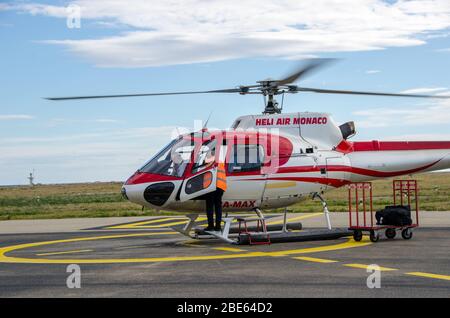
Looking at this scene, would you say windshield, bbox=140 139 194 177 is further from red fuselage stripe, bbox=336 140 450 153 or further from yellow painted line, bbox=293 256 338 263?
red fuselage stripe, bbox=336 140 450 153

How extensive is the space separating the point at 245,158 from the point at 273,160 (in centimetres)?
76

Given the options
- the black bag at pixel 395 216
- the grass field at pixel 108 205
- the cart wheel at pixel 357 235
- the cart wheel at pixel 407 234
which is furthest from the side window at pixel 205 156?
the cart wheel at pixel 407 234

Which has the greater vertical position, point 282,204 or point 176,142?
A: point 176,142

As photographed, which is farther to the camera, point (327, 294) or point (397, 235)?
point (397, 235)

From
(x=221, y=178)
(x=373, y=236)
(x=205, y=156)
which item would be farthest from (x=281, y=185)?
(x=373, y=236)

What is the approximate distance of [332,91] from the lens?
53.7 ft

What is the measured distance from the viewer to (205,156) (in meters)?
16.0

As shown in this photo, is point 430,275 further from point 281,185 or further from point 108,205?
point 108,205

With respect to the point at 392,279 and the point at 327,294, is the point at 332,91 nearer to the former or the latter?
the point at 392,279

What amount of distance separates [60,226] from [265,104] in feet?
36.2

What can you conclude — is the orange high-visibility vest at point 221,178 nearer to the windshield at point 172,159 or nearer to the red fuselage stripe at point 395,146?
the windshield at point 172,159

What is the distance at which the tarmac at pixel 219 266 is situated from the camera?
32.0 feet

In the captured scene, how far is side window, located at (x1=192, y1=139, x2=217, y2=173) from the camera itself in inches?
625
